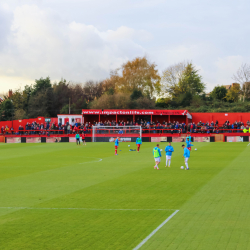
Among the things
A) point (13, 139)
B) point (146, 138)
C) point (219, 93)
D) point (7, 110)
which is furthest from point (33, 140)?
point (219, 93)

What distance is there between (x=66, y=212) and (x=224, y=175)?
10.1 meters

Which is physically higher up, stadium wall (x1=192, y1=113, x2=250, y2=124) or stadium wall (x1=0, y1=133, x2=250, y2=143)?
stadium wall (x1=192, y1=113, x2=250, y2=124)

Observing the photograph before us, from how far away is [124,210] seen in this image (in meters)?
10.7

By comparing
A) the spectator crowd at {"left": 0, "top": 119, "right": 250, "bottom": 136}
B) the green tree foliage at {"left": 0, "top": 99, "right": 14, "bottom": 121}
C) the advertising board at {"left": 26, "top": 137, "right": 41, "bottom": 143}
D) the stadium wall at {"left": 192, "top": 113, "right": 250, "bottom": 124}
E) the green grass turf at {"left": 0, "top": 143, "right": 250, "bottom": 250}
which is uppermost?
the green tree foliage at {"left": 0, "top": 99, "right": 14, "bottom": 121}

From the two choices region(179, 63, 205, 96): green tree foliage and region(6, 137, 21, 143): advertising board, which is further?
region(179, 63, 205, 96): green tree foliage

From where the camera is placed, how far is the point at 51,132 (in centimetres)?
5753

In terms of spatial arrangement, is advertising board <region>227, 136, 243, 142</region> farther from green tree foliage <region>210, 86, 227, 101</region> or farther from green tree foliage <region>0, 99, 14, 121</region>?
green tree foliage <region>0, 99, 14, 121</region>

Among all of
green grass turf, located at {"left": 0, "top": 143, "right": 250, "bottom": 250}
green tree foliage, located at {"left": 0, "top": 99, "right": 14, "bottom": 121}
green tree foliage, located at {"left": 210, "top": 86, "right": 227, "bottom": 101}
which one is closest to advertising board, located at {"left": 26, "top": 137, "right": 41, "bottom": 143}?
green tree foliage, located at {"left": 0, "top": 99, "right": 14, "bottom": 121}

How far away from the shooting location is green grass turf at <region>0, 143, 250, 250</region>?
25.6 feet

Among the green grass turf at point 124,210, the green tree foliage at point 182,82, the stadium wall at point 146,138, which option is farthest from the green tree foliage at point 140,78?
the green grass turf at point 124,210

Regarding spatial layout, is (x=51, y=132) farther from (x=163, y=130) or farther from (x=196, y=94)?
(x=196, y=94)

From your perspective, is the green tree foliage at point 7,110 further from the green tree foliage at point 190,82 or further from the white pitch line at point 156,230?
the white pitch line at point 156,230

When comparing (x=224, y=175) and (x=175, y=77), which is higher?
(x=175, y=77)

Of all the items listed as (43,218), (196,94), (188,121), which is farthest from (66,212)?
(196,94)
